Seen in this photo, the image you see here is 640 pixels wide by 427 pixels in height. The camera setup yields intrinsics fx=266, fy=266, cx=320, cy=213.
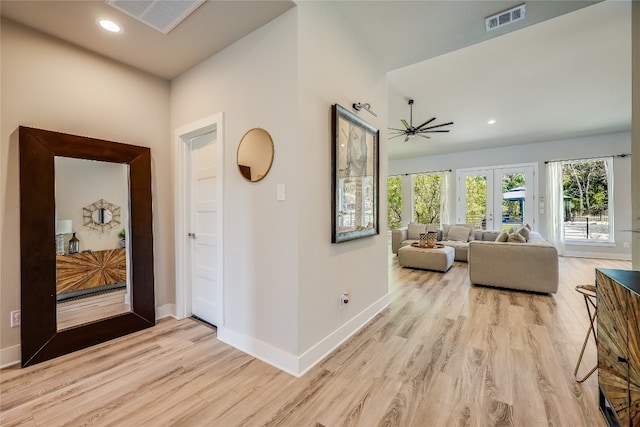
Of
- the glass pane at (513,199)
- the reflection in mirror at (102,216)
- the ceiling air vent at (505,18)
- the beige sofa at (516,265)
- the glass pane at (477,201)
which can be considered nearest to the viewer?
the ceiling air vent at (505,18)

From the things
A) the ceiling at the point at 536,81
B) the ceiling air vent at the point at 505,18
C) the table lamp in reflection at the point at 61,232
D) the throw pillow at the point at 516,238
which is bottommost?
the throw pillow at the point at 516,238

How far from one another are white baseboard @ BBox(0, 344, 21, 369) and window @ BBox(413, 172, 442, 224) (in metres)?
8.17

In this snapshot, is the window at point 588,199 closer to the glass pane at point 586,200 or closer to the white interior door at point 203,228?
the glass pane at point 586,200

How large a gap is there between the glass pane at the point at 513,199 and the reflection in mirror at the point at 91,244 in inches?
316

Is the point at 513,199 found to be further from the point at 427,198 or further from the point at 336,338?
the point at 336,338

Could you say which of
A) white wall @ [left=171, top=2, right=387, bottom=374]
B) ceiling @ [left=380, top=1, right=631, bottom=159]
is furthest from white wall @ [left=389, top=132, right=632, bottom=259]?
white wall @ [left=171, top=2, right=387, bottom=374]

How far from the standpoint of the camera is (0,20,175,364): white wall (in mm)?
1967

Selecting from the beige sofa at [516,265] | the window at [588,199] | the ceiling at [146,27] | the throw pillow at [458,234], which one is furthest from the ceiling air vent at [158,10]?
the window at [588,199]

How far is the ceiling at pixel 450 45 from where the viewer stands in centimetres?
200

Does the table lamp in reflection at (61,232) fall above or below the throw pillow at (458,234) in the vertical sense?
above

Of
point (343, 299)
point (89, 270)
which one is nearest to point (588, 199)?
point (343, 299)

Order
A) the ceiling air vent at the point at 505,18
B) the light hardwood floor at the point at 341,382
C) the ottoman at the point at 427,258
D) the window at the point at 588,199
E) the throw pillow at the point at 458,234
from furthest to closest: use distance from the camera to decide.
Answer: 1. the throw pillow at the point at 458,234
2. the window at the point at 588,199
3. the ottoman at the point at 427,258
4. the ceiling air vent at the point at 505,18
5. the light hardwood floor at the point at 341,382

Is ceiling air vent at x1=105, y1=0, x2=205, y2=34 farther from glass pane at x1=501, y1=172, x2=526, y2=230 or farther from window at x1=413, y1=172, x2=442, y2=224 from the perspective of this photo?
glass pane at x1=501, y1=172, x2=526, y2=230

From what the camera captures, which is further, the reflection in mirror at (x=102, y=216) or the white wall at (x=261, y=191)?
the reflection in mirror at (x=102, y=216)
